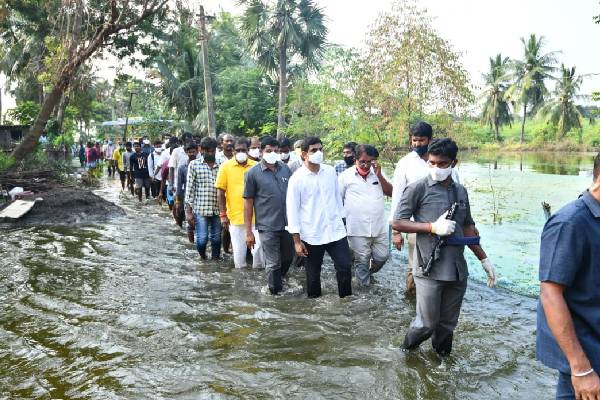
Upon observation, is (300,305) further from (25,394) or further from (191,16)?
(191,16)

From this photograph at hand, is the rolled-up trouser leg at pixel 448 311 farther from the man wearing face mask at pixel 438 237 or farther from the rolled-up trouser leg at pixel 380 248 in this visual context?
the rolled-up trouser leg at pixel 380 248

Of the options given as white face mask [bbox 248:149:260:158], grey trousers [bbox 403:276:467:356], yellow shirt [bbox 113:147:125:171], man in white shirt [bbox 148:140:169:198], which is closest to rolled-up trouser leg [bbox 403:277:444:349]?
grey trousers [bbox 403:276:467:356]

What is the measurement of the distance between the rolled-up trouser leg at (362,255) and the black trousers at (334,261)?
0.56 meters

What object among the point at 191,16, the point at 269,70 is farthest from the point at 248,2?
the point at 191,16

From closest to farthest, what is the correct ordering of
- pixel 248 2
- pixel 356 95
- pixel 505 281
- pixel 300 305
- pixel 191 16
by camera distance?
pixel 300 305
pixel 505 281
pixel 356 95
pixel 191 16
pixel 248 2

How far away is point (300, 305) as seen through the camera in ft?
20.0

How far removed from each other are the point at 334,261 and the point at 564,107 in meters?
50.7

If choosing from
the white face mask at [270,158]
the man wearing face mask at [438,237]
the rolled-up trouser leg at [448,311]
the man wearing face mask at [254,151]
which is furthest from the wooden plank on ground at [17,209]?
the rolled-up trouser leg at [448,311]

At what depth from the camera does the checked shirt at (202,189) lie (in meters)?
7.90

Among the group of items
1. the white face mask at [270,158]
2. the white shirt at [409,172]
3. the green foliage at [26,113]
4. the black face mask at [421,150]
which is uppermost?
the green foliage at [26,113]

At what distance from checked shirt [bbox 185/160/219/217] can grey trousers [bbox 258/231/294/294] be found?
5.82ft

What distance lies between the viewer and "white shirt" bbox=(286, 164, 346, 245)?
18.5 feet

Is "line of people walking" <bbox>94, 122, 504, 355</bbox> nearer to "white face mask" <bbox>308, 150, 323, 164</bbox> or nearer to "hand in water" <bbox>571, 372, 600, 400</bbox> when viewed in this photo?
"white face mask" <bbox>308, 150, 323, 164</bbox>

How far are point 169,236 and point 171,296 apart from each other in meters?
4.10
